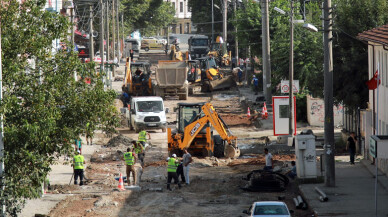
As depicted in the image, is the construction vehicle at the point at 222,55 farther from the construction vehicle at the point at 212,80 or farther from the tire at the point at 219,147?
the tire at the point at 219,147

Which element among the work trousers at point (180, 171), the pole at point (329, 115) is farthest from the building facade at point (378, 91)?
the work trousers at point (180, 171)

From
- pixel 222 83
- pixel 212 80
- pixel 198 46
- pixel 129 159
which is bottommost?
pixel 129 159

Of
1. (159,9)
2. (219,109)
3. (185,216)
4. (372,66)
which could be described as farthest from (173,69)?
(159,9)

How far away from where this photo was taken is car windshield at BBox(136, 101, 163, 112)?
42531 millimetres

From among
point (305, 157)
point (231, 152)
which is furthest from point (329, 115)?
point (231, 152)

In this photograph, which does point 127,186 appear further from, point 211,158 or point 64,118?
point 64,118

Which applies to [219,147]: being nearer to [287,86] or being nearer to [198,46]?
[287,86]

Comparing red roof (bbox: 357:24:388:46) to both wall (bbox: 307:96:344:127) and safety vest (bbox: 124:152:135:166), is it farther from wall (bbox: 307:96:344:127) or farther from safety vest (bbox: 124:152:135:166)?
wall (bbox: 307:96:344:127)

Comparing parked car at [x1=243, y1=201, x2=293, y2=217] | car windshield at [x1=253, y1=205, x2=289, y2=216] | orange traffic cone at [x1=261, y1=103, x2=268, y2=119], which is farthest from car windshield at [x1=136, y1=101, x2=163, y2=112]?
car windshield at [x1=253, y1=205, x2=289, y2=216]

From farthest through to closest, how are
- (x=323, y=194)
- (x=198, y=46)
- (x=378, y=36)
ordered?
(x=198, y=46) → (x=378, y=36) → (x=323, y=194)

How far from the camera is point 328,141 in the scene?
2573 centimetres

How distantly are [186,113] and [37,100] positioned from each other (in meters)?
16.9

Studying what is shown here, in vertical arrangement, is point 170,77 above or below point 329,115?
above

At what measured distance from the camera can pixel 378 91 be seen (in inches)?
1101
